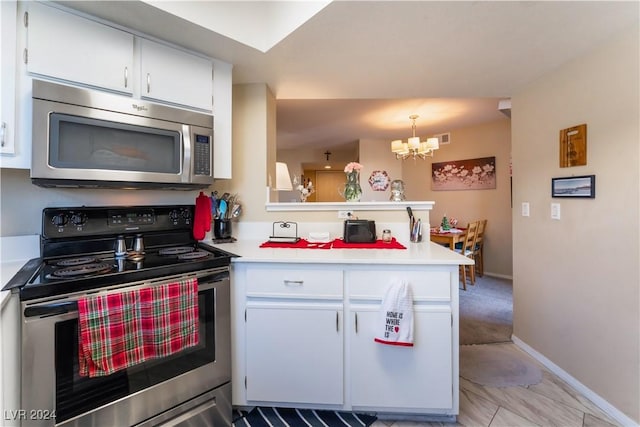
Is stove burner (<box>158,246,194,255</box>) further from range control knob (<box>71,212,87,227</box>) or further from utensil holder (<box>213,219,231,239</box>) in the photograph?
range control knob (<box>71,212,87,227</box>)

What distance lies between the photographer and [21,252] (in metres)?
1.38

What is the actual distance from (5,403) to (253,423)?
103cm

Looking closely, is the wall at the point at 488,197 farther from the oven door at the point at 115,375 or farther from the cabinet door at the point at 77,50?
the cabinet door at the point at 77,50

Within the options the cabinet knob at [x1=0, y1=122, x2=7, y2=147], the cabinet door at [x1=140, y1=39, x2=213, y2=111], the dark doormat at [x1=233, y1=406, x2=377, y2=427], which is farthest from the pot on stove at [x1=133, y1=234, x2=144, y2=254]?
the dark doormat at [x1=233, y1=406, x2=377, y2=427]

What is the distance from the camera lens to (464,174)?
4.78 meters

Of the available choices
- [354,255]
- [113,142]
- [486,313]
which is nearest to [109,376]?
[113,142]

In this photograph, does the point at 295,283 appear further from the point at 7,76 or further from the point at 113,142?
the point at 7,76

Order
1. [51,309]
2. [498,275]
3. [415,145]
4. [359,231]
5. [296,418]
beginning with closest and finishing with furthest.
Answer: [51,309], [296,418], [359,231], [415,145], [498,275]

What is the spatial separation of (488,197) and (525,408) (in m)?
3.62

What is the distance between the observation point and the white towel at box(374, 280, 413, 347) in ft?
4.54

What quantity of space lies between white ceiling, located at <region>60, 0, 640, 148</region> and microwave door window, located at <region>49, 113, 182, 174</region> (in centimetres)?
55

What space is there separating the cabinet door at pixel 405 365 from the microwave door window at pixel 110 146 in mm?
1323

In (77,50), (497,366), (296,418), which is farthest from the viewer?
(497,366)

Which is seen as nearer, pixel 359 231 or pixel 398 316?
pixel 398 316
